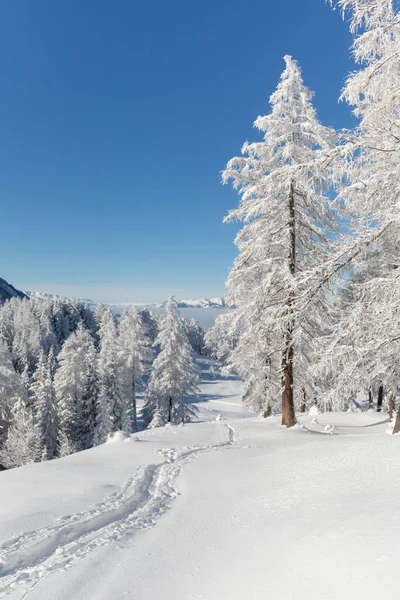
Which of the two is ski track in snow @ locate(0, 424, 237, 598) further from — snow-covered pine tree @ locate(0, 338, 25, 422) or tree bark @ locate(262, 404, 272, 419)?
snow-covered pine tree @ locate(0, 338, 25, 422)

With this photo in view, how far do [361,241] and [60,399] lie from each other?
37.6 m

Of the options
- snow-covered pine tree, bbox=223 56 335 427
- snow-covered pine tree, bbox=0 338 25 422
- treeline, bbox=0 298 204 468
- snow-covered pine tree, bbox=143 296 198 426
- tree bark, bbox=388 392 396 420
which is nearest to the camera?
snow-covered pine tree, bbox=223 56 335 427

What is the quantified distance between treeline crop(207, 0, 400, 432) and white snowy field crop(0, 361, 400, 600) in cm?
241

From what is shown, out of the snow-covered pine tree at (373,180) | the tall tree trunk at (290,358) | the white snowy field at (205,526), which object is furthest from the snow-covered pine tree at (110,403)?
the snow-covered pine tree at (373,180)

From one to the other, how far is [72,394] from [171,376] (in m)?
12.7

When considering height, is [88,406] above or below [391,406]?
below

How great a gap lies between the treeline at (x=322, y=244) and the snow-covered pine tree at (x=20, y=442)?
1998 cm

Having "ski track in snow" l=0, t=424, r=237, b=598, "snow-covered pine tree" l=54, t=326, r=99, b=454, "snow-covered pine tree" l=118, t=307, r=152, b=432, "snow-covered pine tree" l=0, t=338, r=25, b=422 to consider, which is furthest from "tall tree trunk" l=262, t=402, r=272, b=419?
"snow-covered pine tree" l=0, t=338, r=25, b=422

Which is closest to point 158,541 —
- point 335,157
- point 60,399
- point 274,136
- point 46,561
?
point 46,561

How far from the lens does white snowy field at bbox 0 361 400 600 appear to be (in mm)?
3867

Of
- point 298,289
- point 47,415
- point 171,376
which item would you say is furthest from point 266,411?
point 47,415

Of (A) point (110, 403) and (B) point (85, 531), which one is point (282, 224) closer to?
(B) point (85, 531)

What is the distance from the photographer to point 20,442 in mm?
28094

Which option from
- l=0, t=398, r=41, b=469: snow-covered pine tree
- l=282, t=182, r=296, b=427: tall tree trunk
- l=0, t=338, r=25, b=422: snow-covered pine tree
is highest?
l=282, t=182, r=296, b=427: tall tree trunk
